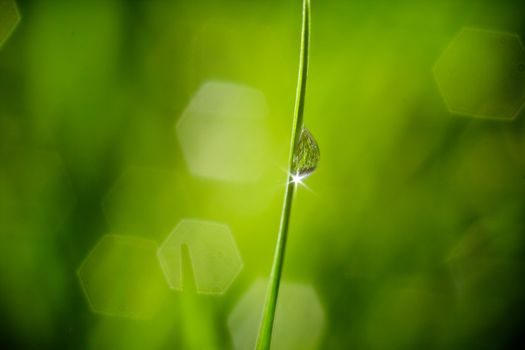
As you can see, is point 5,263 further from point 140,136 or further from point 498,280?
point 498,280

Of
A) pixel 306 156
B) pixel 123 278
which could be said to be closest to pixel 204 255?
pixel 123 278

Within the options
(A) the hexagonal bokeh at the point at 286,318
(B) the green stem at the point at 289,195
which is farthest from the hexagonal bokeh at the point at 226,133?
(B) the green stem at the point at 289,195

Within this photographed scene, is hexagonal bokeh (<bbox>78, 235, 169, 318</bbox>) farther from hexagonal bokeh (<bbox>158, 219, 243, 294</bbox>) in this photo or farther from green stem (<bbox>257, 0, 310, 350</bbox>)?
green stem (<bbox>257, 0, 310, 350</bbox>)

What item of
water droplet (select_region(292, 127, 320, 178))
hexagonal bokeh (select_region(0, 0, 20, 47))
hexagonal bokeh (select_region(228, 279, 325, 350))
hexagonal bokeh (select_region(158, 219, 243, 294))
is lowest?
hexagonal bokeh (select_region(228, 279, 325, 350))

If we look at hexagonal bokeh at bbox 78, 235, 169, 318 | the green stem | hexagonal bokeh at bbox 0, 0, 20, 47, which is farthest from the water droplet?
hexagonal bokeh at bbox 0, 0, 20, 47

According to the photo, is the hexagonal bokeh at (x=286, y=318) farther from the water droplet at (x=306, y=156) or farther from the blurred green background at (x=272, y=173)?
the water droplet at (x=306, y=156)

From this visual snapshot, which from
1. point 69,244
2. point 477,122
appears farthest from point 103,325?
point 477,122
